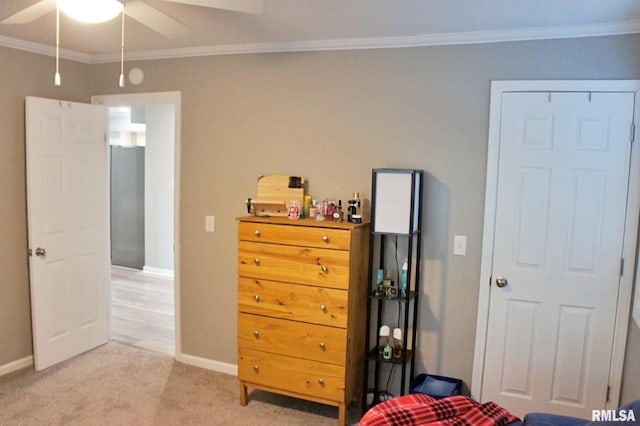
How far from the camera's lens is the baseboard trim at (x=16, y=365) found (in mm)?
3443

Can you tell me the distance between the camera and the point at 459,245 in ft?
9.71

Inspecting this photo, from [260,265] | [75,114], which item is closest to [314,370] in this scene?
[260,265]

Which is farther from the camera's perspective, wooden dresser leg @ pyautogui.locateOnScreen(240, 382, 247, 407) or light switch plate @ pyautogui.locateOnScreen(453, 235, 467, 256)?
wooden dresser leg @ pyautogui.locateOnScreen(240, 382, 247, 407)

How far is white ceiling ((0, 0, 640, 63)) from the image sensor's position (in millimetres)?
2348

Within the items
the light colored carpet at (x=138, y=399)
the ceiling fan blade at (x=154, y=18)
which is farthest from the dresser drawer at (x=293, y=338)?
the ceiling fan blade at (x=154, y=18)

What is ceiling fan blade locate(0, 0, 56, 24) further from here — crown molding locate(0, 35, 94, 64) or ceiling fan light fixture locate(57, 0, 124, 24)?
crown molding locate(0, 35, 94, 64)

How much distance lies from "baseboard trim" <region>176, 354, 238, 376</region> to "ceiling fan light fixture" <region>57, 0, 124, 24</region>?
100 inches

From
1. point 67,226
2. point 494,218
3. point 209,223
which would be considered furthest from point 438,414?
point 67,226

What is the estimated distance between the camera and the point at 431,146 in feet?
9.73

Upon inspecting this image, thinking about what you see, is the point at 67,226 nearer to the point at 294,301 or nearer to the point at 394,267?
the point at 294,301

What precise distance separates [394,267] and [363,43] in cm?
140

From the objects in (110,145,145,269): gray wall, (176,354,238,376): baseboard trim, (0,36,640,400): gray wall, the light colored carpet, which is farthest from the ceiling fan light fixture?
(110,145,145,269): gray wall

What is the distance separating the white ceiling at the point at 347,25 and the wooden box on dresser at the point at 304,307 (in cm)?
112

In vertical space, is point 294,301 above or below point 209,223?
below
